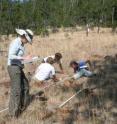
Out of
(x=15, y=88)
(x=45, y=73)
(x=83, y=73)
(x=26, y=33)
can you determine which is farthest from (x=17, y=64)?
(x=83, y=73)

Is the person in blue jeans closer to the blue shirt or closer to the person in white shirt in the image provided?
the person in white shirt

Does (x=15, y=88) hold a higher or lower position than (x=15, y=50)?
lower

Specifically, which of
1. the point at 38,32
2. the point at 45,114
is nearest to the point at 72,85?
the point at 45,114

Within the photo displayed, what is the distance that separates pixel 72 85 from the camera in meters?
10.7

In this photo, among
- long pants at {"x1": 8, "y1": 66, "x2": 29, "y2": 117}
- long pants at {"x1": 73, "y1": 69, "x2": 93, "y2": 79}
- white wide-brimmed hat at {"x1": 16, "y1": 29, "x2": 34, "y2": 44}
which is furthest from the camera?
long pants at {"x1": 73, "y1": 69, "x2": 93, "y2": 79}

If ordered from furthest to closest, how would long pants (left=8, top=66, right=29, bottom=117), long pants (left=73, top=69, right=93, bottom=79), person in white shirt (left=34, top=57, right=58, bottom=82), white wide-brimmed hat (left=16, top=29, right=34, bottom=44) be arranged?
long pants (left=73, top=69, right=93, bottom=79), person in white shirt (left=34, top=57, right=58, bottom=82), long pants (left=8, top=66, right=29, bottom=117), white wide-brimmed hat (left=16, top=29, right=34, bottom=44)

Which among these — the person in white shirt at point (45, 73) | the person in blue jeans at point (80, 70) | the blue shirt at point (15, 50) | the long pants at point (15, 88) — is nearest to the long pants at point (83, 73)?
the person in blue jeans at point (80, 70)

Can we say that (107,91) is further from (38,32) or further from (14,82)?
(38,32)

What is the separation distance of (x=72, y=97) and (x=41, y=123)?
71.0 inches

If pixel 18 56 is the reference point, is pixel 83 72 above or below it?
below

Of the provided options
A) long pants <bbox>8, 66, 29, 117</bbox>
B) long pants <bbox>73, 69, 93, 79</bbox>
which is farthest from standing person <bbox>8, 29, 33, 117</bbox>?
long pants <bbox>73, 69, 93, 79</bbox>

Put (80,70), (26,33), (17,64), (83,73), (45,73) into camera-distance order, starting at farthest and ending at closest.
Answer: (80,70)
(83,73)
(45,73)
(17,64)
(26,33)

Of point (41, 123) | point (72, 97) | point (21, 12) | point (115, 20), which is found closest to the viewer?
point (41, 123)

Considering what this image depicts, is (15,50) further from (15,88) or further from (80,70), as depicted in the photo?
(80,70)
